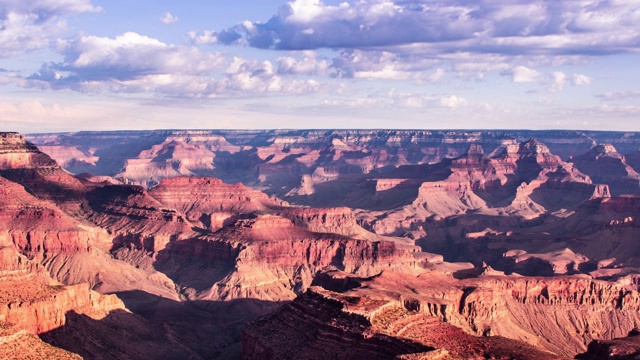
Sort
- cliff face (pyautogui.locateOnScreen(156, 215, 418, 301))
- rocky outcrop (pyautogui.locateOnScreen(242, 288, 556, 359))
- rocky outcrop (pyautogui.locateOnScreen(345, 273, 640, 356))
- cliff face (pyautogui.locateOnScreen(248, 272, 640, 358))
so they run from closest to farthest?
rocky outcrop (pyautogui.locateOnScreen(242, 288, 556, 359))
cliff face (pyautogui.locateOnScreen(248, 272, 640, 358))
rocky outcrop (pyautogui.locateOnScreen(345, 273, 640, 356))
cliff face (pyautogui.locateOnScreen(156, 215, 418, 301))

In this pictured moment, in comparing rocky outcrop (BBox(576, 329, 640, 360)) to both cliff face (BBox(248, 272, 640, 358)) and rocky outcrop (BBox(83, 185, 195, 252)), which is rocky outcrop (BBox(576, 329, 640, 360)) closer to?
cliff face (BBox(248, 272, 640, 358))

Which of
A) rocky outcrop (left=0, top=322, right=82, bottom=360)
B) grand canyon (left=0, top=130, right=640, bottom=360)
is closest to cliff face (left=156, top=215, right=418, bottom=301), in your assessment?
grand canyon (left=0, top=130, right=640, bottom=360)

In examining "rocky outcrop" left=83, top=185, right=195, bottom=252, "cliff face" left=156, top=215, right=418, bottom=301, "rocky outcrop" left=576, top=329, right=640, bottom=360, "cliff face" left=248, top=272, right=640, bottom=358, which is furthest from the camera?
"rocky outcrop" left=83, top=185, right=195, bottom=252

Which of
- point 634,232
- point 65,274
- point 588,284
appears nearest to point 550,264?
point 634,232

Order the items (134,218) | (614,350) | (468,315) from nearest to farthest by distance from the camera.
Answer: (614,350) < (468,315) < (134,218)

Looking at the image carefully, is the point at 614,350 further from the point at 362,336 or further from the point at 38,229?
the point at 38,229

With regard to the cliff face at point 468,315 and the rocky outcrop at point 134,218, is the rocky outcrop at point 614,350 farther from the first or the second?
the rocky outcrop at point 134,218

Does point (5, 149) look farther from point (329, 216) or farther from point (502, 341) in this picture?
point (502, 341)

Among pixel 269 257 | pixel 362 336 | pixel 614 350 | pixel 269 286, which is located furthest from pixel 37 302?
pixel 269 257

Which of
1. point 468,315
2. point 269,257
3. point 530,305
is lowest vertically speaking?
point 269,257

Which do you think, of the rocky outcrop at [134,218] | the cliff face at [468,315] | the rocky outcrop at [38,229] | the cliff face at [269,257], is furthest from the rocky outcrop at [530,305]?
the rocky outcrop at [134,218]

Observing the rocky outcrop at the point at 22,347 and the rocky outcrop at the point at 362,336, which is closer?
the rocky outcrop at the point at 22,347
